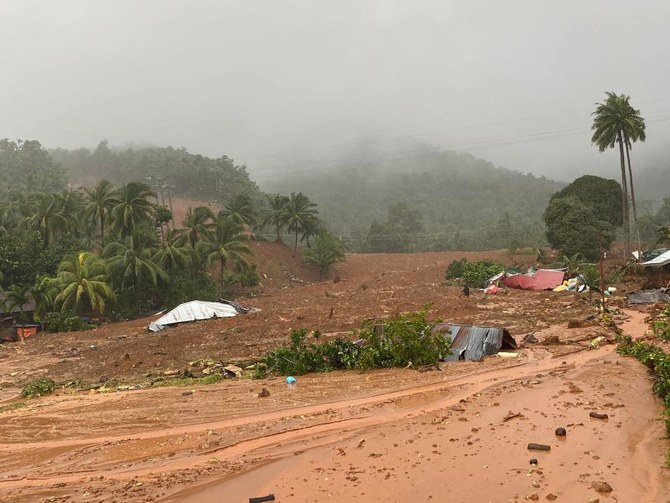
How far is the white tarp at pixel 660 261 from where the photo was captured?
29184 mm

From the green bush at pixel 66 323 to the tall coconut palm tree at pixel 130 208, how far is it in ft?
26.7

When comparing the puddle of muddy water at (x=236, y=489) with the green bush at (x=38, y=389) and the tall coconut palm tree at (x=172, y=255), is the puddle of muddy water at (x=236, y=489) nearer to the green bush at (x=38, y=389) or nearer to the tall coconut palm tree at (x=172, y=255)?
the green bush at (x=38, y=389)

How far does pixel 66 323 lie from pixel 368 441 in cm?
2911

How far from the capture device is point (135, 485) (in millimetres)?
6949

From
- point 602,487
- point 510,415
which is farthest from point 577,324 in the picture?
A: point 602,487

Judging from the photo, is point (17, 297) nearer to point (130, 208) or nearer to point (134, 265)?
point (134, 265)

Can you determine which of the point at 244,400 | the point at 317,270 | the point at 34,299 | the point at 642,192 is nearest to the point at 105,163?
the point at 317,270

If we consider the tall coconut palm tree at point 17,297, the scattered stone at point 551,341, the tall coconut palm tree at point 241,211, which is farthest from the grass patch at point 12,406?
the tall coconut palm tree at point 241,211

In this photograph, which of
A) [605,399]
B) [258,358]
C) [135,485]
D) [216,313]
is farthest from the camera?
[216,313]

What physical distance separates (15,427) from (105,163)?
113 m

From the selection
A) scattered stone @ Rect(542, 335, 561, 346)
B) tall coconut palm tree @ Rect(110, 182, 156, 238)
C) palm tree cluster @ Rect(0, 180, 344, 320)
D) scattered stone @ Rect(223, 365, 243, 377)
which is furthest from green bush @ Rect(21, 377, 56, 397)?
tall coconut palm tree @ Rect(110, 182, 156, 238)

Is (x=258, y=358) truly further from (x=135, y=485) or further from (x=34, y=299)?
(x=34, y=299)

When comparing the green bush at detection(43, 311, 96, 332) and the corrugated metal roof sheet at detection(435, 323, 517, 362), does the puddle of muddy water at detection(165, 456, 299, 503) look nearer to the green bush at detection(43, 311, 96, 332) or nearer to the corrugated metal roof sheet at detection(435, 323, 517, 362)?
the corrugated metal roof sheet at detection(435, 323, 517, 362)

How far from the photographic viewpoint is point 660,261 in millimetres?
29562
